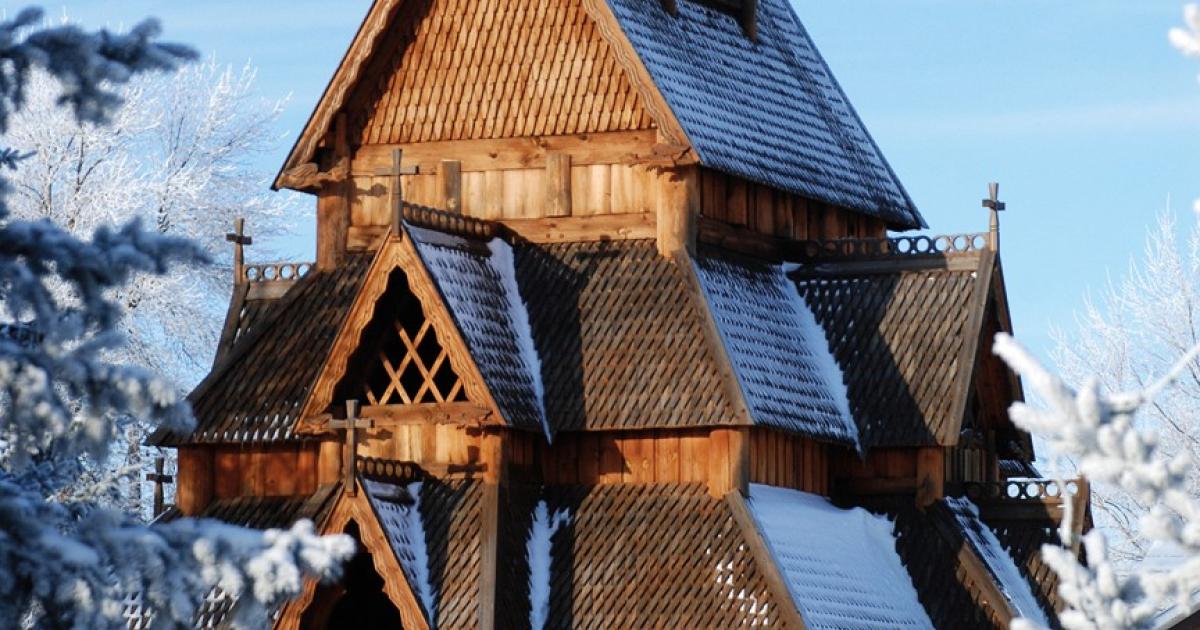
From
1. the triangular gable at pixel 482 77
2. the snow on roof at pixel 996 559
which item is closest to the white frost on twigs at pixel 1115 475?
the snow on roof at pixel 996 559

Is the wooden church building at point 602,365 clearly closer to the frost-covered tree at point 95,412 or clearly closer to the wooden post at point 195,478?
the wooden post at point 195,478

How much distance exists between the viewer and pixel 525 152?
2541 cm

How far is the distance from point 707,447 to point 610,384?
44.2 inches

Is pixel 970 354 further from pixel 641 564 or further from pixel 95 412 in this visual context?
pixel 95 412

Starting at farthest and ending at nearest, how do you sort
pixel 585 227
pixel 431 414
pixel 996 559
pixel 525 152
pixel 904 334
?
pixel 904 334 → pixel 525 152 → pixel 585 227 → pixel 996 559 → pixel 431 414

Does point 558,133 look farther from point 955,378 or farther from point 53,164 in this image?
point 53,164

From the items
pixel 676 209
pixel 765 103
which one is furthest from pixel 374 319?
pixel 765 103

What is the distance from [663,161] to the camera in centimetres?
2455

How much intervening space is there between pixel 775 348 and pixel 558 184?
2616mm

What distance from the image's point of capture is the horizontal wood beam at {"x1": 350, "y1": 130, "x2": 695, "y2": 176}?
24875 millimetres

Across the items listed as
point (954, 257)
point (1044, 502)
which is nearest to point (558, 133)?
point (954, 257)

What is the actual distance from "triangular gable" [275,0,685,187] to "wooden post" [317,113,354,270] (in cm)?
16

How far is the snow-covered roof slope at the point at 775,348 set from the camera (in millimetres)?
24250

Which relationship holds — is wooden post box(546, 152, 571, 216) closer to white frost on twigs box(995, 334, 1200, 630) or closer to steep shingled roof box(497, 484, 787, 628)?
steep shingled roof box(497, 484, 787, 628)
